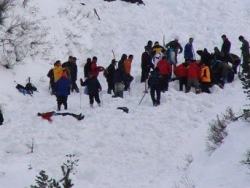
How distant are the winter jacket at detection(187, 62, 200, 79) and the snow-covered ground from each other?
0.75 m

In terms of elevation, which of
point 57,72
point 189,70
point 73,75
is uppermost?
point 189,70

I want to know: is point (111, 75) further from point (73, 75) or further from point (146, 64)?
point (73, 75)

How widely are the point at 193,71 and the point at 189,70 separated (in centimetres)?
15

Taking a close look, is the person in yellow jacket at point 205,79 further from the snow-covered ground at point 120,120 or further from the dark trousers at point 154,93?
the dark trousers at point 154,93

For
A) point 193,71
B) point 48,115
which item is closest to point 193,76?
point 193,71

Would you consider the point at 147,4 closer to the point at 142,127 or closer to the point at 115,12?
the point at 115,12

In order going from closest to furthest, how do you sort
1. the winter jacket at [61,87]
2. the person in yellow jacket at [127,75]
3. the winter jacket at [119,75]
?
1. the winter jacket at [61,87]
2. the winter jacket at [119,75]
3. the person in yellow jacket at [127,75]

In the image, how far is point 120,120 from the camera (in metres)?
16.8

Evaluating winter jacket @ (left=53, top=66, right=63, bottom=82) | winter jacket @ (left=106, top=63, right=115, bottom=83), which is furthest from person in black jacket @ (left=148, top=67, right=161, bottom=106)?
winter jacket @ (left=53, top=66, right=63, bottom=82)

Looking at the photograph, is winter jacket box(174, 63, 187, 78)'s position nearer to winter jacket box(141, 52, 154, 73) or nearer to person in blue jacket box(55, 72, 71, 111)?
winter jacket box(141, 52, 154, 73)

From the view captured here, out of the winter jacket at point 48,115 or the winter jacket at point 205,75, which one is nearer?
the winter jacket at point 48,115

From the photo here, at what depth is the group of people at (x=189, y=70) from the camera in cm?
1862

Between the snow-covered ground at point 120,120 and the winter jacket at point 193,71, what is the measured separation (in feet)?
2.45

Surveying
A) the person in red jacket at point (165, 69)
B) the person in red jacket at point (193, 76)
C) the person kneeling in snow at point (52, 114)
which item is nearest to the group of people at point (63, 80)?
the person kneeling in snow at point (52, 114)
